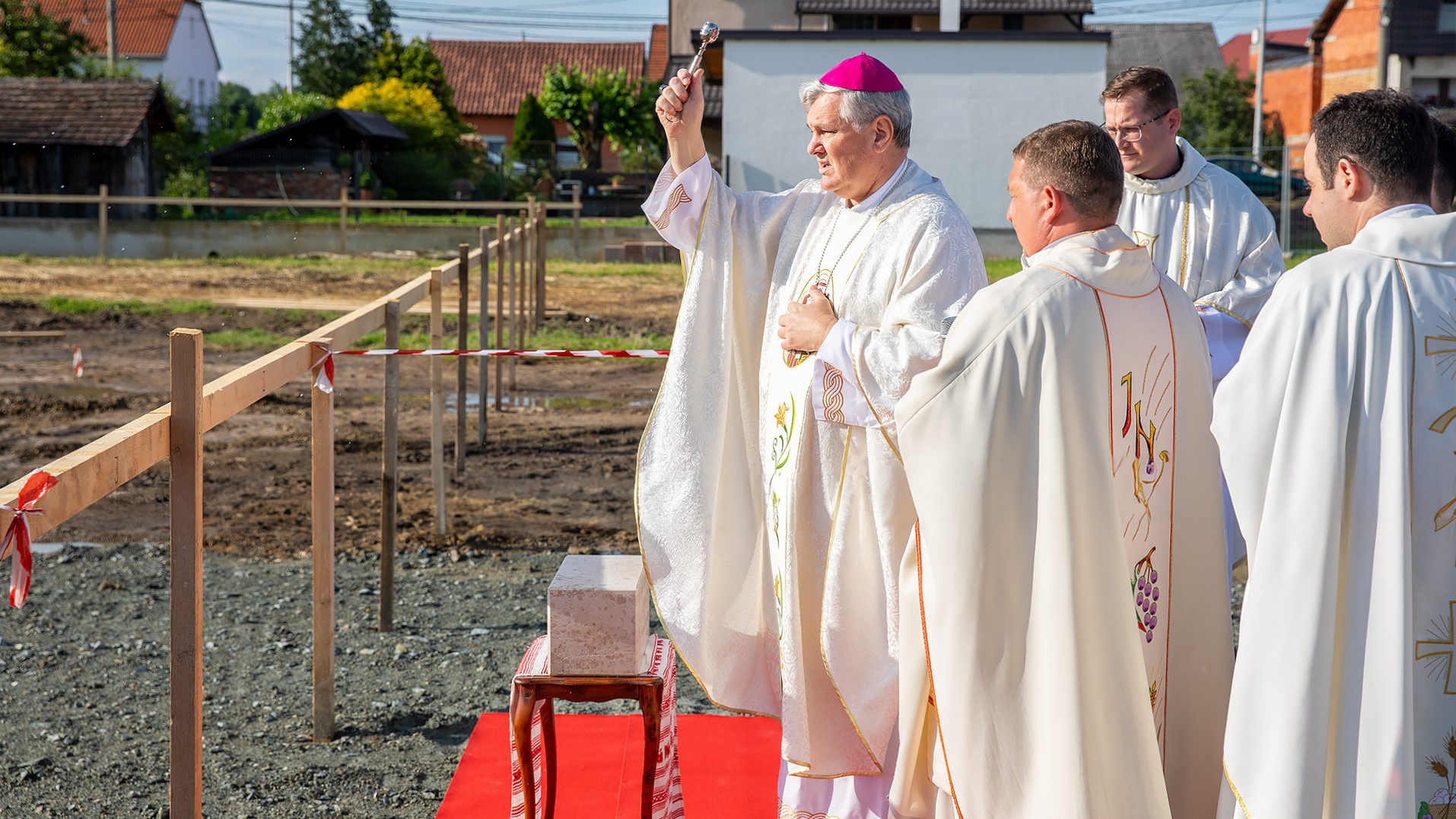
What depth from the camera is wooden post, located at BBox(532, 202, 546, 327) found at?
13.3m

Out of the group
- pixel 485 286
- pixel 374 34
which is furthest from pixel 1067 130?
pixel 374 34

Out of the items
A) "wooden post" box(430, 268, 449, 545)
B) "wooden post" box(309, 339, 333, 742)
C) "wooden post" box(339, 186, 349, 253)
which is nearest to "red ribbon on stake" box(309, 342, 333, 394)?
"wooden post" box(309, 339, 333, 742)

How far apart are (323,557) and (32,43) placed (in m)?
31.4

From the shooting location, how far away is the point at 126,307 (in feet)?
54.2

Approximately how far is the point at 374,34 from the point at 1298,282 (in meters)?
51.7

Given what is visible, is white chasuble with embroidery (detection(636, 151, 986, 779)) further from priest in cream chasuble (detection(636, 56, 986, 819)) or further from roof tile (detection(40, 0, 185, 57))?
roof tile (detection(40, 0, 185, 57))

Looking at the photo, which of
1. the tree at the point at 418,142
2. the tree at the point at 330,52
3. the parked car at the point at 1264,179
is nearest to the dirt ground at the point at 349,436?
the parked car at the point at 1264,179

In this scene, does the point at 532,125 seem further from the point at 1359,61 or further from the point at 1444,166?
the point at 1444,166

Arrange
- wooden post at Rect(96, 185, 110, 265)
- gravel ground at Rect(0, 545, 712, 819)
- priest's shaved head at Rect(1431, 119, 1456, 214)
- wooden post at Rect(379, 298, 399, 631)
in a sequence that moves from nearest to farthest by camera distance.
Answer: priest's shaved head at Rect(1431, 119, 1456, 214)
gravel ground at Rect(0, 545, 712, 819)
wooden post at Rect(379, 298, 399, 631)
wooden post at Rect(96, 185, 110, 265)

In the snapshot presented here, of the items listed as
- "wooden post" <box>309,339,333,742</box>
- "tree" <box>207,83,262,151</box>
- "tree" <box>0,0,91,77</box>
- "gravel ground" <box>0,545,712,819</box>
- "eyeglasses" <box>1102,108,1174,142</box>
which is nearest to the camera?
"eyeglasses" <box>1102,108,1174,142</box>

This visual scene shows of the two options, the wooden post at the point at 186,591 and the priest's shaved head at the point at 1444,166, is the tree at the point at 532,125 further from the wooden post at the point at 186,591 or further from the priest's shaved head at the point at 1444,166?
the priest's shaved head at the point at 1444,166

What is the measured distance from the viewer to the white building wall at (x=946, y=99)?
73.1 ft

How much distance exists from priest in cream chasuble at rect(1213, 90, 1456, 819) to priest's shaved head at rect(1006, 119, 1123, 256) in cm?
35

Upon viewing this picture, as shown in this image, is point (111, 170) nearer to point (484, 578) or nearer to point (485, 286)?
point (485, 286)
